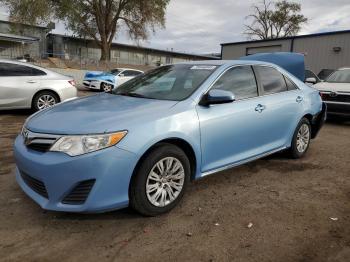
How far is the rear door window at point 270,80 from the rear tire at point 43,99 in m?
5.86

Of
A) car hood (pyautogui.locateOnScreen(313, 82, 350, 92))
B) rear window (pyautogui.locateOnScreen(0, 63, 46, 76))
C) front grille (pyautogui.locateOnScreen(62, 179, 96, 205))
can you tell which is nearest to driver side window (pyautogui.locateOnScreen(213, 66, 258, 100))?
front grille (pyautogui.locateOnScreen(62, 179, 96, 205))

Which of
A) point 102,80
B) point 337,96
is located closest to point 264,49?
point 102,80

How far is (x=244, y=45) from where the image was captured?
103 feet

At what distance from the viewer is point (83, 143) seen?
121 inches

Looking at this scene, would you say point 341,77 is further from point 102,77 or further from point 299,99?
point 102,77

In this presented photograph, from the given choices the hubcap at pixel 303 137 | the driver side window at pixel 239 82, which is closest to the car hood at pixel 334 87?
the hubcap at pixel 303 137

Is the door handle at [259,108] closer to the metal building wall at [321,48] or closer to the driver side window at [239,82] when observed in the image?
the driver side window at [239,82]

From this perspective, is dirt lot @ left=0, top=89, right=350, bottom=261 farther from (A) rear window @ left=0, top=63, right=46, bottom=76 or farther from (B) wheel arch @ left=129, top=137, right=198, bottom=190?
(A) rear window @ left=0, top=63, right=46, bottom=76

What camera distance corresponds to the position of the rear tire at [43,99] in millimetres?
9039

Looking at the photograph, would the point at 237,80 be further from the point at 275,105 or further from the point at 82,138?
the point at 82,138

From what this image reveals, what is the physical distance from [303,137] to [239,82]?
182 centimetres

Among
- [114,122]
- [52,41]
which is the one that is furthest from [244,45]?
[114,122]

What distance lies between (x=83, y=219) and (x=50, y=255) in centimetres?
60

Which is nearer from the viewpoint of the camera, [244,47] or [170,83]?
[170,83]
